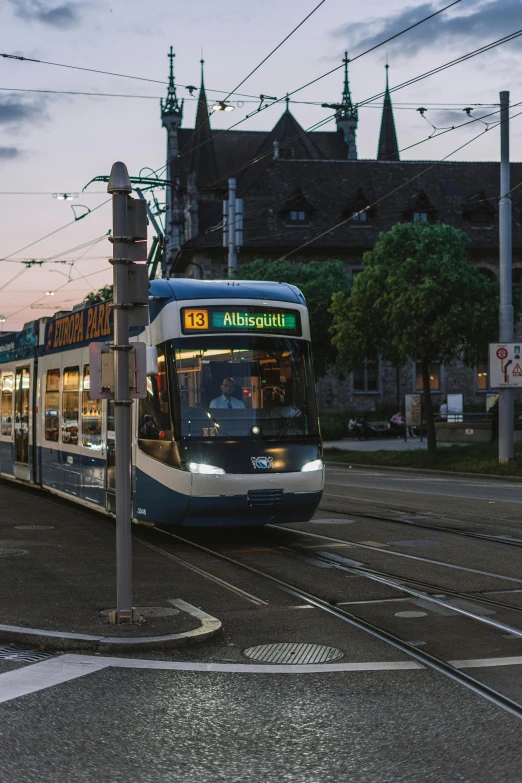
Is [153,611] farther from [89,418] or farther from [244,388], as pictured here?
[89,418]

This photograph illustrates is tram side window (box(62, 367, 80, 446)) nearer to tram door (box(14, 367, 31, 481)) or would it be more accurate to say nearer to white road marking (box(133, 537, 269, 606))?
tram door (box(14, 367, 31, 481))

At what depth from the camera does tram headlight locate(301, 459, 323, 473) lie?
12.9 metres

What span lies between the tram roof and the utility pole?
4617 millimetres

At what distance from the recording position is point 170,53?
9369 cm

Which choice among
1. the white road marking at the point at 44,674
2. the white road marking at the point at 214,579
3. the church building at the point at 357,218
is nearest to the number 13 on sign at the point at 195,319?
the white road marking at the point at 214,579

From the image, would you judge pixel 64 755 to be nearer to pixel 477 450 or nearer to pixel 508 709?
pixel 508 709

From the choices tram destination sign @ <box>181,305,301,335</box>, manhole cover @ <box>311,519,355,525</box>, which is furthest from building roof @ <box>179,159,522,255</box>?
tram destination sign @ <box>181,305,301,335</box>

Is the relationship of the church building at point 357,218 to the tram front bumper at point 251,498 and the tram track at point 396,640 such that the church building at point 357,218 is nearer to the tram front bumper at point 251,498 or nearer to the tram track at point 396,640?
the tram front bumper at point 251,498

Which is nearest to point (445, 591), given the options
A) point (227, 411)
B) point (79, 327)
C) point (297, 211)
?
point (227, 411)

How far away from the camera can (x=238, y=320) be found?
42.9 feet

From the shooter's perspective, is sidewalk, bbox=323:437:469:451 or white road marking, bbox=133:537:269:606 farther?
sidewalk, bbox=323:437:469:451

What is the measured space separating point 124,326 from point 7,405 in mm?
14450

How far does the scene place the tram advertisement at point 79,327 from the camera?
49.8 ft

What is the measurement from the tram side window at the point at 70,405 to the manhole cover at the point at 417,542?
5502 mm
